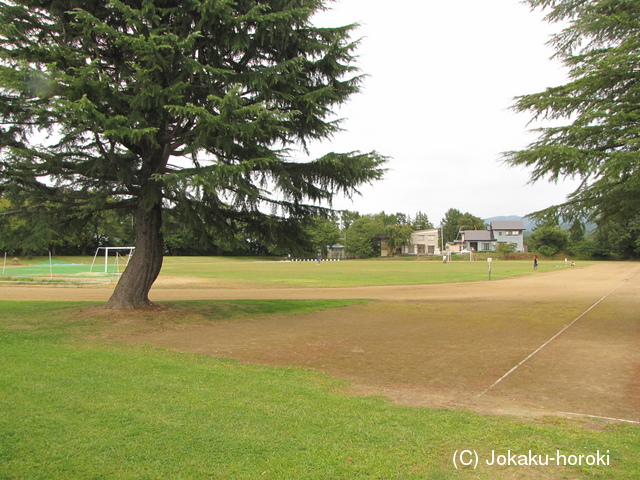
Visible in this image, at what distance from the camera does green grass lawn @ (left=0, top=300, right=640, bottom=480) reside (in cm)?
371

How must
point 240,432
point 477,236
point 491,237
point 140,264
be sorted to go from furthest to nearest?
point 477,236 → point 491,237 → point 140,264 → point 240,432

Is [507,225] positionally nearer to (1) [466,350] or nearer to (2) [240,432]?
(1) [466,350]

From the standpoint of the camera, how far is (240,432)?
4.46 metres

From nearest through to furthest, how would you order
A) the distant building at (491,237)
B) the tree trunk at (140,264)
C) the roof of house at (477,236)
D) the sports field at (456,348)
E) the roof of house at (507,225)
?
the sports field at (456,348), the tree trunk at (140,264), the distant building at (491,237), the roof of house at (477,236), the roof of house at (507,225)

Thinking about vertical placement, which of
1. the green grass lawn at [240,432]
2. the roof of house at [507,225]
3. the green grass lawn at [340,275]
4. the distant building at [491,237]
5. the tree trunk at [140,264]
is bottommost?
the green grass lawn at [340,275]

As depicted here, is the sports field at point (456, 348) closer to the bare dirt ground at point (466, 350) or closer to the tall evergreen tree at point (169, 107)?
the bare dirt ground at point (466, 350)

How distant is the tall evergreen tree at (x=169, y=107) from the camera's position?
9852 millimetres

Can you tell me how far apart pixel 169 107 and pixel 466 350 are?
27.8ft

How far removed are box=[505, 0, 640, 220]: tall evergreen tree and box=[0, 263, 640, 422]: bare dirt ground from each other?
353 cm

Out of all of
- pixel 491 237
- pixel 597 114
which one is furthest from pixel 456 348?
pixel 491 237

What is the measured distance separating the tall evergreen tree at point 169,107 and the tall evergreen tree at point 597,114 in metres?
4.27

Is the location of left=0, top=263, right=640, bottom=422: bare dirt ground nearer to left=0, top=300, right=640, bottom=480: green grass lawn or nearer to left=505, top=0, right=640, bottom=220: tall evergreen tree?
left=0, top=300, right=640, bottom=480: green grass lawn

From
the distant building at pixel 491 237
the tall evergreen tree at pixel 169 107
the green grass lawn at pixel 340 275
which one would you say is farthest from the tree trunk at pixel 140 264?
the distant building at pixel 491 237

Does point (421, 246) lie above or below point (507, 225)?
below
